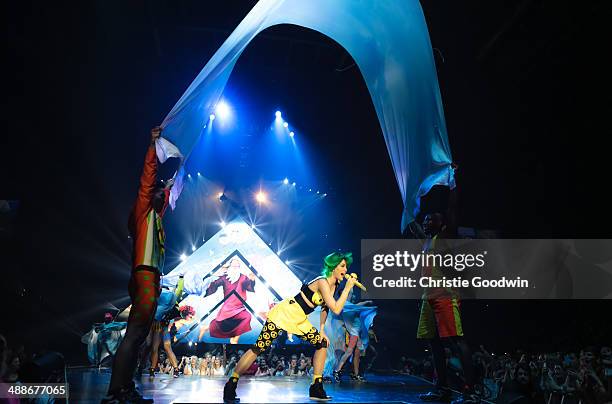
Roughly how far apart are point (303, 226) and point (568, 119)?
31.6ft

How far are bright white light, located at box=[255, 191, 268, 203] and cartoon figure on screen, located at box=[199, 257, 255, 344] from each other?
3.60 meters

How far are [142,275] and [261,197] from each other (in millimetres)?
12064

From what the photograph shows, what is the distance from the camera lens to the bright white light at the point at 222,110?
13674 millimetres

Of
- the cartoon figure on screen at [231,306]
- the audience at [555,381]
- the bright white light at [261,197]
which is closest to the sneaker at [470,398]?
the audience at [555,381]

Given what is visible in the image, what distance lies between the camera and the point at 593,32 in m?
6.83

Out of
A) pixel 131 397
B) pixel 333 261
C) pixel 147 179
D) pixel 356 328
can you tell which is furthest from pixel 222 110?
pixel 131 397

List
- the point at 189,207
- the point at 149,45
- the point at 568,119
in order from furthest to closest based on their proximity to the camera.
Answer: the point at 189,207
the point at 149,45
the point at 568,119

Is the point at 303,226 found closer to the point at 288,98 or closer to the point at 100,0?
the point at 288,98

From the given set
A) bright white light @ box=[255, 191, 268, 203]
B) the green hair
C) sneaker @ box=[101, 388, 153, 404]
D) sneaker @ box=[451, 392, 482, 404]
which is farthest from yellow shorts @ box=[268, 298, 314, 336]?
bright white light @ box=[255, 191, 268, 203]

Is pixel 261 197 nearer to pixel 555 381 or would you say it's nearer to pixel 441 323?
pixel 441 323

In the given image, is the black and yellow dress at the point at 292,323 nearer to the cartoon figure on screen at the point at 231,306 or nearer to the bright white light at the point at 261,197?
the cartoon figure on screen at the point at 231,306

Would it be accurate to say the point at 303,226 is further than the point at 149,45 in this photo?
Yes

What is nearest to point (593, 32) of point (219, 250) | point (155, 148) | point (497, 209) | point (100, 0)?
point (497, 209)

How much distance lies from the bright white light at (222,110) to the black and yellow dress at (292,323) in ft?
32.8
